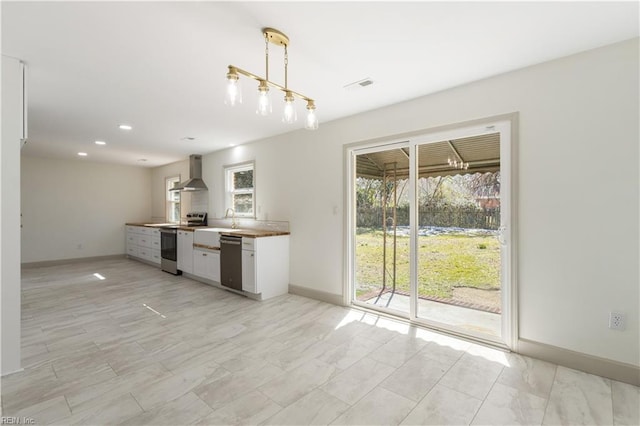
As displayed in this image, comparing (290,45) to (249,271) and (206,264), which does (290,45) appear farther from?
(206,264)

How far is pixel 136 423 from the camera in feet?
5.49

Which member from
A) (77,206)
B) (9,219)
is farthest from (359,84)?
(77,206)

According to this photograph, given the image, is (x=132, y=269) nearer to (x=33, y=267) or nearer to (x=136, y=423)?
(x=33, y=267)

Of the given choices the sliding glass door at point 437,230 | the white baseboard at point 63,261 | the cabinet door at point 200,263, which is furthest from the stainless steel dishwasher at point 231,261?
the white baseboard at point 63,261

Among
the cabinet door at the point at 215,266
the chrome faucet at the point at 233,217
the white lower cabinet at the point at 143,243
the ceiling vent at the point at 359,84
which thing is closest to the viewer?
the ceiling vent at the point at 359,84

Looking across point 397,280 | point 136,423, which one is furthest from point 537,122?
point 136,423

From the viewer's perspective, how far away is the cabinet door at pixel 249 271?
3.96 metres

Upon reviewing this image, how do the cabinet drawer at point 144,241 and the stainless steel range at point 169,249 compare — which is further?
the cabinet drawer at point 144,241

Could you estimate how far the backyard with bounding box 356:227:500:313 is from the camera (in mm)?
2773

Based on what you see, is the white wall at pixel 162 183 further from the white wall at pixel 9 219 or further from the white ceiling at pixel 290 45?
the white wall at pixel 9 219

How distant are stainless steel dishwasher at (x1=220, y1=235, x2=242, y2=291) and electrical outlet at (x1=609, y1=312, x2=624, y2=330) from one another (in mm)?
3863


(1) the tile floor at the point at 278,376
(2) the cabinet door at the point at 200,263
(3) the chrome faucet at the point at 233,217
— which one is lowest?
(1) the tile floor at the point at 278,376

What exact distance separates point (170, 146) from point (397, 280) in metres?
4.69

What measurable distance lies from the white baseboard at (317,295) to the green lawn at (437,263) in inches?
11.2
